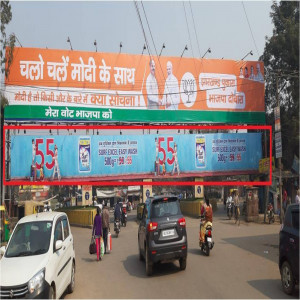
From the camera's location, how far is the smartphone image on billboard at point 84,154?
1127 inches

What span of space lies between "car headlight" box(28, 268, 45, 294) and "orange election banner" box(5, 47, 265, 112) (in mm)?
22955

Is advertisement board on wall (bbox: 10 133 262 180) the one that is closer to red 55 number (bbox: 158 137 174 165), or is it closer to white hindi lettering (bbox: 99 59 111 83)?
red 55 number (bbox: 158 137 174 165)

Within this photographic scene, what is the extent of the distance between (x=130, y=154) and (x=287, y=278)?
73.6 ft

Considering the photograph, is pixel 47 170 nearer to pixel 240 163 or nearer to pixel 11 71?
pixel 11 71

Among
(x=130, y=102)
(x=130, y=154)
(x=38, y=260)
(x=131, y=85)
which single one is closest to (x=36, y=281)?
(x=38, y=260)

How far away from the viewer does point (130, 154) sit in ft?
97.1

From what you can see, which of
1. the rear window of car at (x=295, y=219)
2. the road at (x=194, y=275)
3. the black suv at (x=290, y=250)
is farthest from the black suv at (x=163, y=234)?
the rear window of car at (x=295, y=219)

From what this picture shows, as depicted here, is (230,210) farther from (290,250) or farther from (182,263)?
(290,250)

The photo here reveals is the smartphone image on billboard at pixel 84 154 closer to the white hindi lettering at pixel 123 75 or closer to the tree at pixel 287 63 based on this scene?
the white hindi lettering at pixel 123 75

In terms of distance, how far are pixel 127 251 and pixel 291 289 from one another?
295 inches

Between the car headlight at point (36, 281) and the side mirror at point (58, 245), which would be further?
the side mirror at point (58, 245)

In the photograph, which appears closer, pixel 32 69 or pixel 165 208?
pixel 165 208

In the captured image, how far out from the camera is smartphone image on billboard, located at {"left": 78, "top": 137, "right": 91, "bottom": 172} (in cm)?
2862

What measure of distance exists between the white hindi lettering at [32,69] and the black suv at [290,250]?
2410cm
